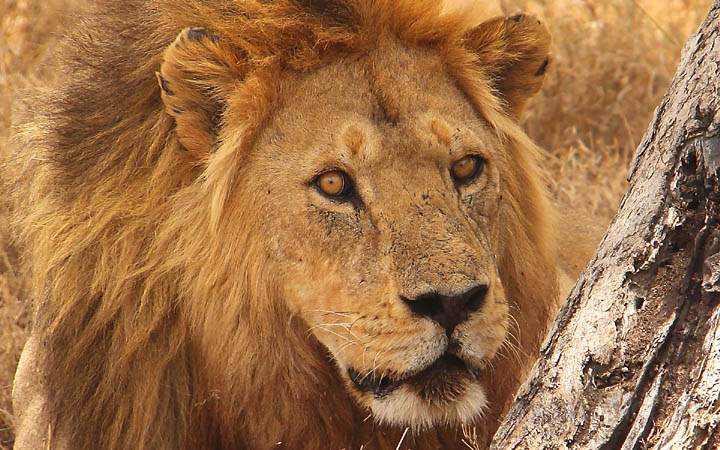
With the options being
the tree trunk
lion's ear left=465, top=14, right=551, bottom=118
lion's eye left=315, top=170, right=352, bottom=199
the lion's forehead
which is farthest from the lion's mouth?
lion's ear left=465, top=14, right=551, bottom=118

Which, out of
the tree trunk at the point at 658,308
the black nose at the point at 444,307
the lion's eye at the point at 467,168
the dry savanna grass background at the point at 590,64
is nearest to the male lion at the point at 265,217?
the lion's eye at the point at 467,168

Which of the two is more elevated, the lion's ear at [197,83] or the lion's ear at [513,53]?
the lion's ear at [513,53]

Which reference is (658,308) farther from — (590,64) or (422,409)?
(590,64)

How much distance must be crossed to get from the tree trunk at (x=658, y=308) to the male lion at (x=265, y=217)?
0.57 meters

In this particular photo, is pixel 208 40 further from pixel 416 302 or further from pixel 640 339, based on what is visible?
pixel 640 339

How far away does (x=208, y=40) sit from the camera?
3762 millimetres

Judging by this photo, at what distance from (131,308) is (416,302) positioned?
1119 millimetres

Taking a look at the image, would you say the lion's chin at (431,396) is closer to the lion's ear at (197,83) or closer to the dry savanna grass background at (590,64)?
the lion's ear at (197,83)

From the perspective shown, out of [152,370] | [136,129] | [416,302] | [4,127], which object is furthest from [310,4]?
[4,127]

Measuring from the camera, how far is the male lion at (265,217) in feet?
12.1

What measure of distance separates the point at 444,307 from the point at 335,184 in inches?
24.6

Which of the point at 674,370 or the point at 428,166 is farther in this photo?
the point at 428,166

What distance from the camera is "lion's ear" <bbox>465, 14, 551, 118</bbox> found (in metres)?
4.15

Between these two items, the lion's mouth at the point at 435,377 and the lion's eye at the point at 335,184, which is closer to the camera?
the lion's mouth at the point at 435,377
